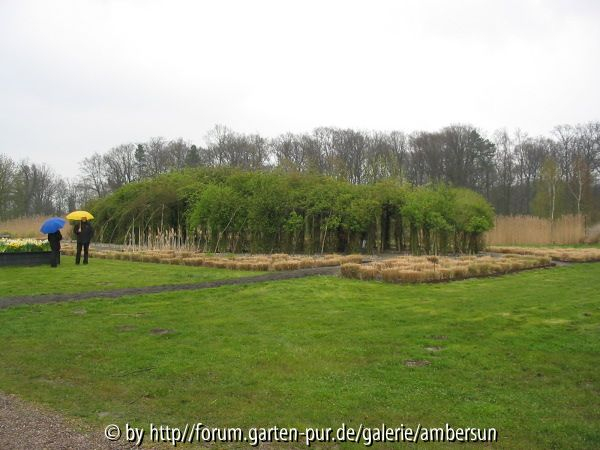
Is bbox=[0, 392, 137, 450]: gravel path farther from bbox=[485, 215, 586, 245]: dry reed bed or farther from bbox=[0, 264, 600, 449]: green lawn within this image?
bbox=[485, 215, 586, 245]: dry reed bed

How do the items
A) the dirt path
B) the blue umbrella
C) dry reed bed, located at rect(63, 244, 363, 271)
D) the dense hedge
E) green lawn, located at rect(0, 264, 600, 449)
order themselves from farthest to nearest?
the dense hedge < the blue umbrella < dry reed bed, located at rect(63, 244, 363, 271) < the dirt path < green lawn, located at rect(0, 264, 600, 449)

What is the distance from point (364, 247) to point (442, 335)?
1465cm

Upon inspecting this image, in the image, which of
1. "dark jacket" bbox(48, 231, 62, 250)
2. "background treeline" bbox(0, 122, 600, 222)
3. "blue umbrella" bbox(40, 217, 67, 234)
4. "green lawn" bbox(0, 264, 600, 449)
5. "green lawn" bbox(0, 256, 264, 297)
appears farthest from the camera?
"background treeline" bbox(0, 122, 600, 222)

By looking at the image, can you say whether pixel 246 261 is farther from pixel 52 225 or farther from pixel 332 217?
pixel 52 225

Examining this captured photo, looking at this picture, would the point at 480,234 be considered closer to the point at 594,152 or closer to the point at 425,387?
the point at 425,387

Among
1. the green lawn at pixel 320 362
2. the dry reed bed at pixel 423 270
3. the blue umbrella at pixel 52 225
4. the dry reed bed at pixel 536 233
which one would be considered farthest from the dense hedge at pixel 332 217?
the green lawn at pixel 320 362

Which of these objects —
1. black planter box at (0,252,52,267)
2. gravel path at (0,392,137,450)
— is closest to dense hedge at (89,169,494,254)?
black planter box at (0,252,52,267)

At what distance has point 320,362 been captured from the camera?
19.5 feet

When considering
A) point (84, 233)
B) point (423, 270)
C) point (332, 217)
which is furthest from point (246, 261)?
point (423, 270)

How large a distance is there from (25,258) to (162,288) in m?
7.52

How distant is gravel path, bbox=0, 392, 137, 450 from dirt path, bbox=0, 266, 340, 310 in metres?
5.76

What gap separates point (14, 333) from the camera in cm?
743

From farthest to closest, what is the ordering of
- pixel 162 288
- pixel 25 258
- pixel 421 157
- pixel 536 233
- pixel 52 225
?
pixel 421 157 < pixel 536 233 < pixel 25 258 < pixel 52 225 < pixel 162 288

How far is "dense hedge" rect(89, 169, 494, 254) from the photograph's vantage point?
20.7 metres
